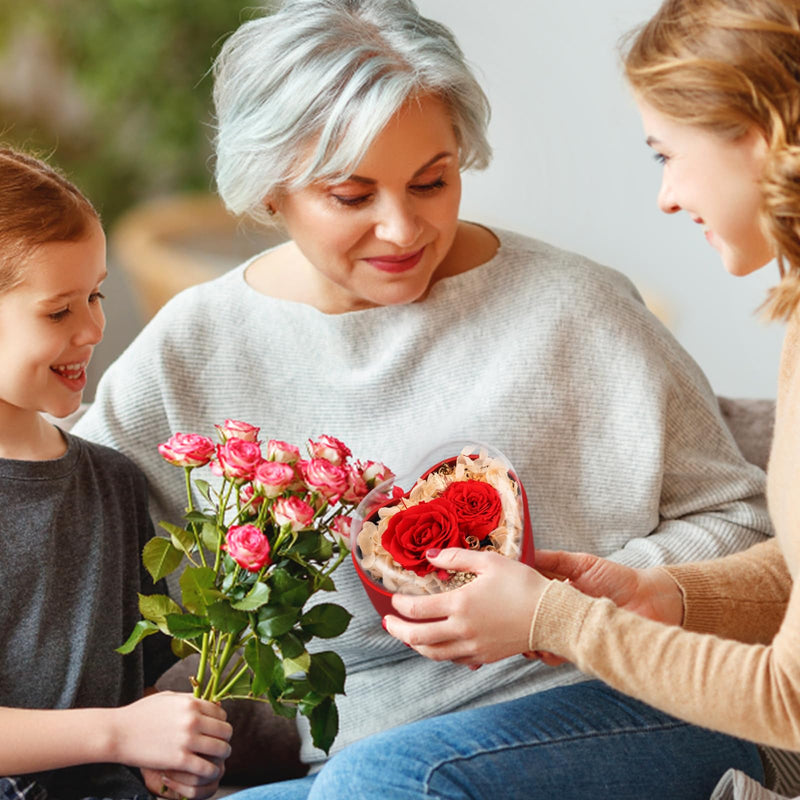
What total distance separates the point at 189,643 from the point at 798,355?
0.82m

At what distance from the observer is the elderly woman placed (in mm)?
1599

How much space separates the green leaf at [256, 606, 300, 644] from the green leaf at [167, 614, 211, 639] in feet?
0.26

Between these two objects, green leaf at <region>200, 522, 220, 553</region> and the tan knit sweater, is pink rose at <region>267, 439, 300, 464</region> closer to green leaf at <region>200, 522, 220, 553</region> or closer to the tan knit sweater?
green leaf at <region>200, 522, 220, 553</region>

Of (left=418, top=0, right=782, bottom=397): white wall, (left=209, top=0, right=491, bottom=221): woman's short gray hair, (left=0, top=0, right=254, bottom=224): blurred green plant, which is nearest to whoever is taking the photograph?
(left=209, top=0, right=491, bottom=221): woman's short gray hair

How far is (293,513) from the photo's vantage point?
1306 millimetres

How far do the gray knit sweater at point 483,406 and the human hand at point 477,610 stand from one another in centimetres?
38

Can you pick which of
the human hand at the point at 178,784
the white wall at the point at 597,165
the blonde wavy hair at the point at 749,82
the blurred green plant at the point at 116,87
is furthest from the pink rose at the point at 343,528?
the blurred green plant at the point at 116,87

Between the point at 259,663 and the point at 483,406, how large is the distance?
550mm

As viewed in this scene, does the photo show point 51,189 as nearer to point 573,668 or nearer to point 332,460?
point 332,460

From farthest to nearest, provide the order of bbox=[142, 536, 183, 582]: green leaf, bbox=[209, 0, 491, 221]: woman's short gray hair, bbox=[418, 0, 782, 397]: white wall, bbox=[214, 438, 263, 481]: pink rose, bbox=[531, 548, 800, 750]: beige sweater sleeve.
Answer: bbox=[418, 0, 782, 397]: white wall, bbox=[209, 0, 491, 221]: woman's short gray hair, bbox=[142, 536, 183, 582]: green leaf, bbox=[214, 438, 263, 481]: pink rose, bbox=[531, 548, 800, 750]: beige sweater sleeve

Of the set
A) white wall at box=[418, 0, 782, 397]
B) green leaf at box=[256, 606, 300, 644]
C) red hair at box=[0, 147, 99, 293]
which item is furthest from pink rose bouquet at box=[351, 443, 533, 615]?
white wall at box=[418, 0, 782, 397]

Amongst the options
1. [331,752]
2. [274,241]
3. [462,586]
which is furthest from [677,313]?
[462,586]

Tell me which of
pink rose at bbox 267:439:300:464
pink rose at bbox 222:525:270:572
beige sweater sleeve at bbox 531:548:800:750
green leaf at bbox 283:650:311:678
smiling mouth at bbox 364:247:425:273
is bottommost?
green leaf at bbox 283:650:311:678

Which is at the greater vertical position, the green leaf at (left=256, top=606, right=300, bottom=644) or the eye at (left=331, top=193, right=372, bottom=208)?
the eye at (left=331, top=193, right=372, bottom=208)
